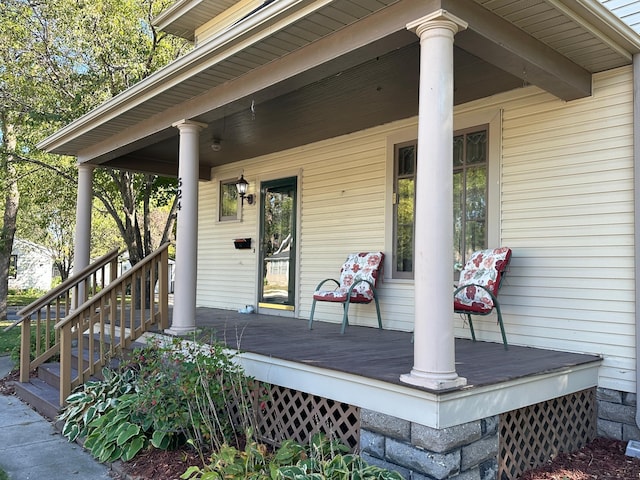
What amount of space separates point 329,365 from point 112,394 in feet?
6.22

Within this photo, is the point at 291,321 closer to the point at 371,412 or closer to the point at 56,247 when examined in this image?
the point at 371,412

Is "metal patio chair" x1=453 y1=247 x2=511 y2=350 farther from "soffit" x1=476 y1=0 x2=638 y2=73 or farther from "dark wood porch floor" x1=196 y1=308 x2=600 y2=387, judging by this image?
"soffit" x1=476 y1=0 x2=638 y2=73

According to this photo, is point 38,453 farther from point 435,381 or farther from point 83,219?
point 83,219

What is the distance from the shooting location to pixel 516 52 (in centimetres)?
307

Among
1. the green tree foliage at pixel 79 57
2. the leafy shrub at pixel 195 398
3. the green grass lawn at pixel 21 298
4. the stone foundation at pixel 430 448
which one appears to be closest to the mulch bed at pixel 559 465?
the leafy shrub at pixel 195 398

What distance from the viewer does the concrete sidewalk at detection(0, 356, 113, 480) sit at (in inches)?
125

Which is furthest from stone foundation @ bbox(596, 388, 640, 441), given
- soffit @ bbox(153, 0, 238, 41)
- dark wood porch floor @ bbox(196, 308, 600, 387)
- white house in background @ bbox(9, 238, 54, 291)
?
white house in background @ bbox(9, 238, 54, 291)

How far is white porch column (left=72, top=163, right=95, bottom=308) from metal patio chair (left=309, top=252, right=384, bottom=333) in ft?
10.5

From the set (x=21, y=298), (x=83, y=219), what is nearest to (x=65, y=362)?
(x=83, y=219)

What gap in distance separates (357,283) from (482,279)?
121 centimetres

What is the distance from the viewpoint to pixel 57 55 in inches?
346

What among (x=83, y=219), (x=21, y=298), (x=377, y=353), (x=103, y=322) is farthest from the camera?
(x=21, y=298)

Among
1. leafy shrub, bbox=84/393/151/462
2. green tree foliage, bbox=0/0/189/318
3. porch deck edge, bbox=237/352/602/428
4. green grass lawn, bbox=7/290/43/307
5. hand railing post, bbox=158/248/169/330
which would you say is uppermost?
green tree foliage, bbox=0/0/189/318

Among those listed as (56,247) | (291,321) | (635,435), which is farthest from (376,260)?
(56,247)
